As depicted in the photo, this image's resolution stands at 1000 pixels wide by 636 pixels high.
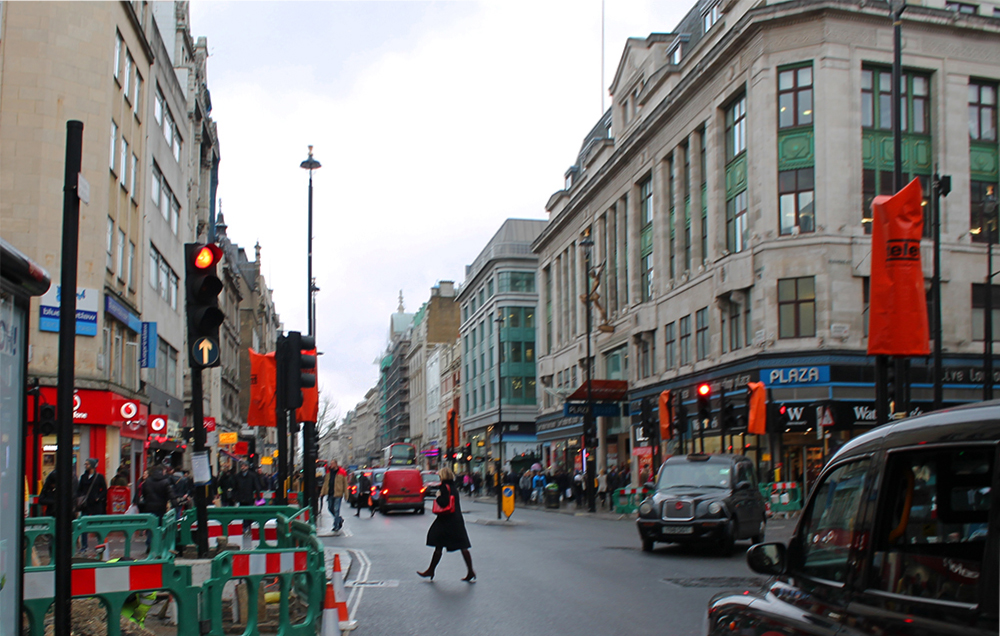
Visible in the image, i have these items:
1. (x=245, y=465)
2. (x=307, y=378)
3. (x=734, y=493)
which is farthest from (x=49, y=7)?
(x=734, y=493)

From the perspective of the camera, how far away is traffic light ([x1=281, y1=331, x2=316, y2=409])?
53.0 feet

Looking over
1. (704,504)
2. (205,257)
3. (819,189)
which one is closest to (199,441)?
(205,257)

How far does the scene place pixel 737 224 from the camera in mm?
40062

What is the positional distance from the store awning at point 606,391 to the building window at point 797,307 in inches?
590

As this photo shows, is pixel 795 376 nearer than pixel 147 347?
Yes

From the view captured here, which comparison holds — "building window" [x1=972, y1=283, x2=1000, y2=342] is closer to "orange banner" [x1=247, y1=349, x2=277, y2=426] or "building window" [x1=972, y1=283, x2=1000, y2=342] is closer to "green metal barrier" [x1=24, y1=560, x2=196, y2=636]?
"orange banner" [x1=247, y1=349, x2=277, y2=426]

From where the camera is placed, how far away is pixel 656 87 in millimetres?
49062

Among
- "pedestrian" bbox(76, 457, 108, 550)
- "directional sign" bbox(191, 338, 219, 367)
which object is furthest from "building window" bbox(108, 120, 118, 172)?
"directional sign" bbox(191, 338, 219, 367)

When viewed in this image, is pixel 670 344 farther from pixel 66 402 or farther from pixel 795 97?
pixel 66 402

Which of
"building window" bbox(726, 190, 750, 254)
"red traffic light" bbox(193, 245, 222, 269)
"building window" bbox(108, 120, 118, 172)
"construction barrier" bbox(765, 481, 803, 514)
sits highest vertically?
"building window" bbox(108, 120, 118, 172)

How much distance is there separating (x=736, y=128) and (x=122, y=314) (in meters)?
23.7

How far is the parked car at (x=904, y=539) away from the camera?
10.4 ft

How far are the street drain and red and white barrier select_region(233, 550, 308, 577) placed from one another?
279 inches

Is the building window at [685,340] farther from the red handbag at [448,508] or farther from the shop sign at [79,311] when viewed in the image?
the red handbag at [448,508]
